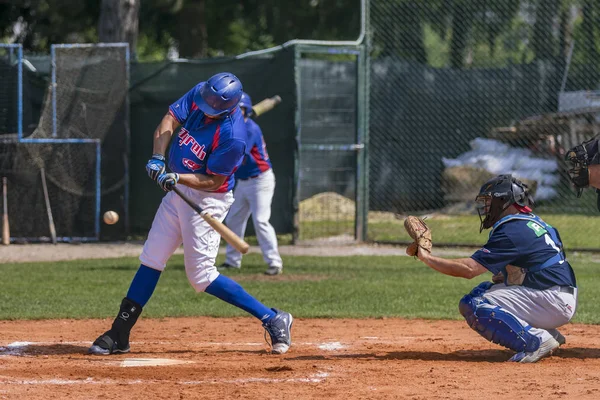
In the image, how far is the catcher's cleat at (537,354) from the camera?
577 cm

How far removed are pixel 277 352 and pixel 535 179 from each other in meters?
11.2

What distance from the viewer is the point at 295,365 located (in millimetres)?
5766

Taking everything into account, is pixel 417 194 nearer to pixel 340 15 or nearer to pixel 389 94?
pixel 389 94

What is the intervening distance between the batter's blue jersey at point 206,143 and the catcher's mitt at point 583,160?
2074mm

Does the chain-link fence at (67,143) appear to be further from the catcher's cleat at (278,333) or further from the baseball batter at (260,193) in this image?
the catcher's cleat at (278,333)

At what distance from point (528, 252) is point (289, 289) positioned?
402cm

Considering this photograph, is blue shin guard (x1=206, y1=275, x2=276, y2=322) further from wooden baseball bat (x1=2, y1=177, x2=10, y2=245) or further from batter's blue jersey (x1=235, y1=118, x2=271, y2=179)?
wooden baseball bat (x1=2, y1=177, x2=10, y2=245)

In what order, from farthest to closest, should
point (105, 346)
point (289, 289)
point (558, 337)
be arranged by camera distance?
point (289, 289) → point (105, 346) → point (558, 337)

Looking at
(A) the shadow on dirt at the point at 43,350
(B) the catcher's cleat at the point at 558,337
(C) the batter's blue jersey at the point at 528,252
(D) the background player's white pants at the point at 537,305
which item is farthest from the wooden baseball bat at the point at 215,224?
(B) the catcher's cleat at the point at 558,337

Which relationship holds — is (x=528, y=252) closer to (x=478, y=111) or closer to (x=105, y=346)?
(x=105, y=346)

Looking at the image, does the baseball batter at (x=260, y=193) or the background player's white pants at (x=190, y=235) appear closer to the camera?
the background player's white pants at (x=190, y=235)

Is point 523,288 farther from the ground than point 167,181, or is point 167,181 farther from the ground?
point 167,181

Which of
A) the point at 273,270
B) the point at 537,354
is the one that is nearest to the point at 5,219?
the point at 273,270

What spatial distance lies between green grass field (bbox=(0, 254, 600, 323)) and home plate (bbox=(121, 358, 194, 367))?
2.05 m
